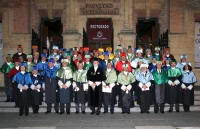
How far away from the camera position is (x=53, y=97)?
29.4ft

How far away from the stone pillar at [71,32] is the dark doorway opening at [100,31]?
0.90 metres

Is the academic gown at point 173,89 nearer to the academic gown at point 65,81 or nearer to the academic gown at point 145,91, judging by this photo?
the academic gown at point 145,91

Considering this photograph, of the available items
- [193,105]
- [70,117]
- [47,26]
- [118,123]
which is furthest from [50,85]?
[47,26]

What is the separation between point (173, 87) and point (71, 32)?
7237 mm

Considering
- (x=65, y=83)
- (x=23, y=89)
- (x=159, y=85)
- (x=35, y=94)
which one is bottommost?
(x=35, y=94)

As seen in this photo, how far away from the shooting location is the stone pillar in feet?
45.5

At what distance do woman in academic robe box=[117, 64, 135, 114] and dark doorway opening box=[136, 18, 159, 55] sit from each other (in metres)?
6.23

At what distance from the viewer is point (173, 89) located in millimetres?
9273

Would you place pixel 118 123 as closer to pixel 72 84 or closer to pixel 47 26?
pixel 72 84

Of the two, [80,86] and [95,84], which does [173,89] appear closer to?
[95,84]

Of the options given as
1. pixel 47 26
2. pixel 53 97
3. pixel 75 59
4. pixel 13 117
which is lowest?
pixel 13 117

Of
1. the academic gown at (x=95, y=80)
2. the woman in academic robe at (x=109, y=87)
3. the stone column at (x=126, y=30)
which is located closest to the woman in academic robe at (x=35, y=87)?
the academic gown at (x=95, y=80)

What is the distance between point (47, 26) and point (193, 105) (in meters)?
10.2

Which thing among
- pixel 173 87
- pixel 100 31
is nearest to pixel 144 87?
pixel 173 87
